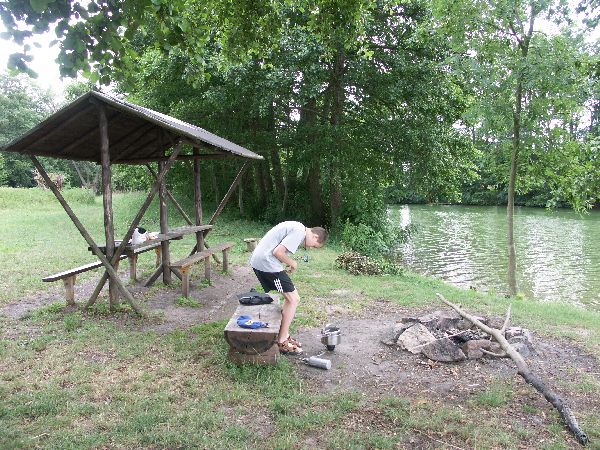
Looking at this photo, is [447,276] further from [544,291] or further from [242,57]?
[242,57]

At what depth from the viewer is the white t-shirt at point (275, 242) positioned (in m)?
Answer: 5.13

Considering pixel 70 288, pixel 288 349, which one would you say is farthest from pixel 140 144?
pixel 288 349

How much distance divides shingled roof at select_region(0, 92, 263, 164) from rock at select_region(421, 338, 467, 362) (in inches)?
170

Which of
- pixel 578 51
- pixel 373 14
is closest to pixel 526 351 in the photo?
pixel 578 51

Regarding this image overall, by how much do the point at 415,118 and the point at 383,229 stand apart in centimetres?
466

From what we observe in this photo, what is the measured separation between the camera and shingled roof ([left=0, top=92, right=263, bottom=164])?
612 cm

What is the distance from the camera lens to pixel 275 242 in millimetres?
5230

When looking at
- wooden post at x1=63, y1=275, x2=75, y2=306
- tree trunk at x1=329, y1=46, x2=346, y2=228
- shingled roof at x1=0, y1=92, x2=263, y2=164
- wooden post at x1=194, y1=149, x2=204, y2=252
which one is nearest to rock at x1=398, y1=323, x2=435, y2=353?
shingled roof at x1=0, y1=92, x2=263, y2=164

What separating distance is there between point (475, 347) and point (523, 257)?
44.3ft

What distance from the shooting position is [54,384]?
4.36 metres

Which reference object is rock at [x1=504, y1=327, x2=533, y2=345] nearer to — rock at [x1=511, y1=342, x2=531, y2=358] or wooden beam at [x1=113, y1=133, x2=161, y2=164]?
rock at [x1=511, y1=342, x2=531, y2=358]

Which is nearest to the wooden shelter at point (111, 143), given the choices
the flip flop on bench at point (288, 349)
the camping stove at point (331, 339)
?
the flip flop on bench at point (288, 349)

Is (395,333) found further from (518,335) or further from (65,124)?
(65,124)

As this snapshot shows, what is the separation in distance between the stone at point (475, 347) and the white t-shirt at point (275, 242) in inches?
91.8
